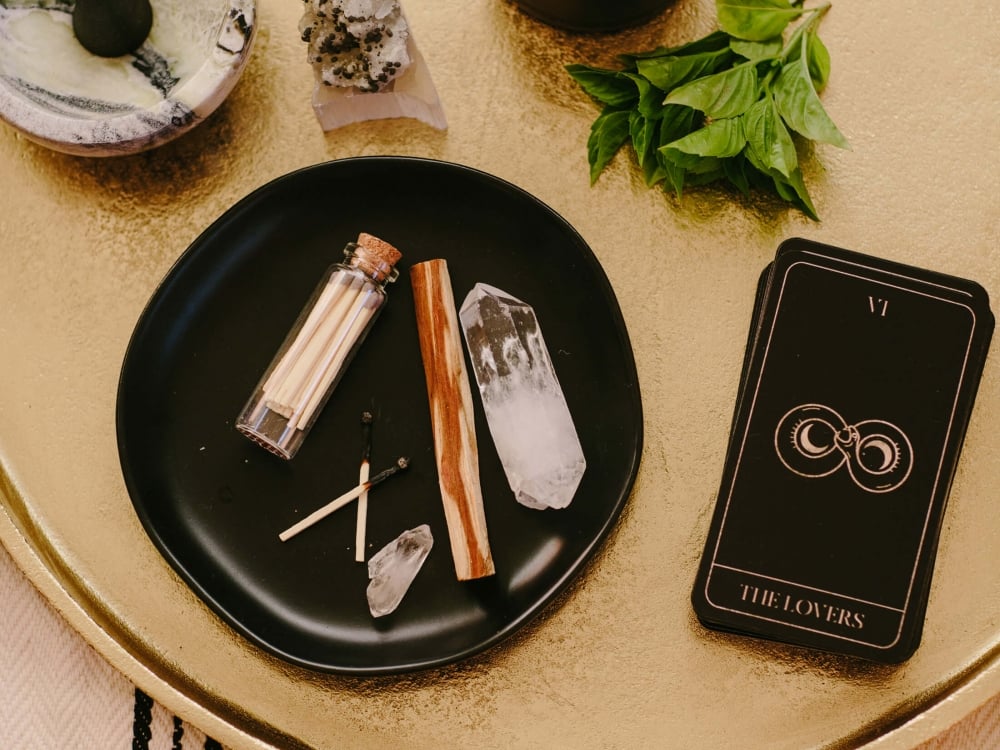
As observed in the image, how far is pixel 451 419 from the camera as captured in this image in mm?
735

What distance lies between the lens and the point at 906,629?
73 cm

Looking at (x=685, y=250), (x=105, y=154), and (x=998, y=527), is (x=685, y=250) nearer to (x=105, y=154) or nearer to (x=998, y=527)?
(x=998, y=527)

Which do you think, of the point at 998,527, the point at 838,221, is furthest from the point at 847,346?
the point at 998,527

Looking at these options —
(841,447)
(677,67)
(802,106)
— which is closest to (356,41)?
(677,67)

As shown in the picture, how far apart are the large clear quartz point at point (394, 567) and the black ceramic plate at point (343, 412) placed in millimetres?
10

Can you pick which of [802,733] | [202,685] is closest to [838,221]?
[802,733]

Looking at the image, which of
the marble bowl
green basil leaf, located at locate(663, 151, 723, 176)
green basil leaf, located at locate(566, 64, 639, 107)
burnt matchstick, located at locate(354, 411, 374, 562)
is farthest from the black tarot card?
the marble bowl

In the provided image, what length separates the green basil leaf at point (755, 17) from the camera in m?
0.72

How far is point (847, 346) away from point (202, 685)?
0.70m

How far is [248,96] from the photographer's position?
79 cm

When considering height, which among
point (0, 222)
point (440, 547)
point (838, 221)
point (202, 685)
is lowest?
point (202, 685)

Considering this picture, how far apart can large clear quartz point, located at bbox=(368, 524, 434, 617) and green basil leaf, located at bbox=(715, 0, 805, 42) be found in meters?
0.56

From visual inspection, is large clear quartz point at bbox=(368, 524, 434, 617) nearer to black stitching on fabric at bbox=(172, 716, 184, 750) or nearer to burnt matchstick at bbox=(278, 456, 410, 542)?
burnt matchstick at bbox=(278, 456, 410, 542)

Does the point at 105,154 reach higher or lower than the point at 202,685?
higher
